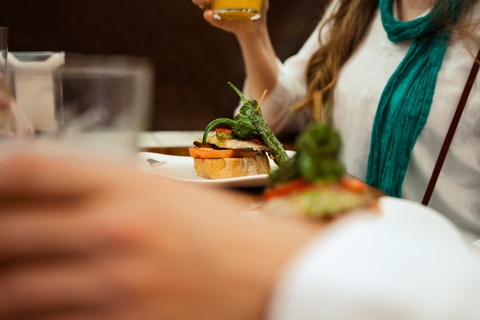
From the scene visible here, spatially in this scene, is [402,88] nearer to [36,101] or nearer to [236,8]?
[236,8]

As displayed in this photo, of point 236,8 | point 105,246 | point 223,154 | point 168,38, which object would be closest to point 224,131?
point 223,154

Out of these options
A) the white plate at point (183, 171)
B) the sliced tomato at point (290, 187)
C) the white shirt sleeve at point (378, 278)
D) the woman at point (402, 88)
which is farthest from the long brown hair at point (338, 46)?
the white shirt sleeve at point (378, 278)

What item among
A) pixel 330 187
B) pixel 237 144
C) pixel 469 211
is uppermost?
pixel 330 187

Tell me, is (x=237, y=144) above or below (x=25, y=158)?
below

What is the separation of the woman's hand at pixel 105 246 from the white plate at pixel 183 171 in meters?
0.52

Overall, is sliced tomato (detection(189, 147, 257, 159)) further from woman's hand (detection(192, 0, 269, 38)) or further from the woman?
woman's hand (detection(192, 0, 269, 38))

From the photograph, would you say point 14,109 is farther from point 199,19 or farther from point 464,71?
point 199,19

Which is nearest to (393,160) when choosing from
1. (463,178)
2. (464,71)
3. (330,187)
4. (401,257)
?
(463,178)

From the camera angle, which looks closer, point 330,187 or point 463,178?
point 330,187

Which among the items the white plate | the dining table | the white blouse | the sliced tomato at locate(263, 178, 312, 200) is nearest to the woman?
the white blouse

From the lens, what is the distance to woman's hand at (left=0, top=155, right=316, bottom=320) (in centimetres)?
16

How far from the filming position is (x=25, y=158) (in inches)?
6.3

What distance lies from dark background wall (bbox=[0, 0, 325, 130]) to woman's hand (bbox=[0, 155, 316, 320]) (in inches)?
94.1

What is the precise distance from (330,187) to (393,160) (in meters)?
0.77
